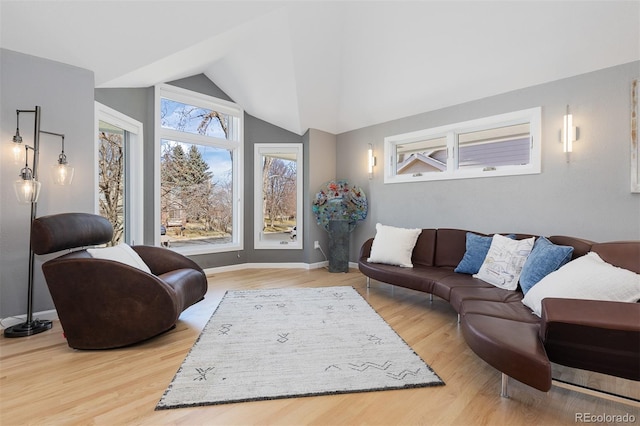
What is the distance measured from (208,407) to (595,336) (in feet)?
6.52

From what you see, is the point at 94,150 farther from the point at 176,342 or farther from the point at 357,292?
the point at 357,292

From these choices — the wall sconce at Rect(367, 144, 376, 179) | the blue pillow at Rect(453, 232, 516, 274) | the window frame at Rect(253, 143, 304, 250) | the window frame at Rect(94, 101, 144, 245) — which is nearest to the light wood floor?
the blue pillow at Rect(453, 232, 516, 274)

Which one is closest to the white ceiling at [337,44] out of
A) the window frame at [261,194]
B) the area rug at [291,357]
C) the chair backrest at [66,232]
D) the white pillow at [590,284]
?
the window frame at [261,194]

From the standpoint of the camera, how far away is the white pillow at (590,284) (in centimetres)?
170

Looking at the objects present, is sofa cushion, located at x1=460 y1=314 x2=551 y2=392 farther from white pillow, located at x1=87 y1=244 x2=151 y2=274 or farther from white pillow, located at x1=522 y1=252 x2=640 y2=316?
white pillow, located at x1=87 y1=244 x2=151 y2=274

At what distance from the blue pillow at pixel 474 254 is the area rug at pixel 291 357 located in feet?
3.63

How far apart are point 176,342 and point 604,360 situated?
2.73 metres

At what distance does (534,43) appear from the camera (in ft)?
9.39

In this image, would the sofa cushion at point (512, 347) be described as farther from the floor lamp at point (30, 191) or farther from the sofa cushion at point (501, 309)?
the floor lamp at point (30, 191)

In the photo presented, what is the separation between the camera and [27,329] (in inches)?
95.4

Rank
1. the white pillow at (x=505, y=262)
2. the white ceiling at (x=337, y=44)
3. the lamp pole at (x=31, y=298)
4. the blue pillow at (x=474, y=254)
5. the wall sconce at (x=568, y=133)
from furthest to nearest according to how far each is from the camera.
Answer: the blue pillow at (x=474, y=254) < the wall sconce at (x=568, y=133) < the white pillow at (x=505, y=262) < the white ceiling at (x=337, y=44) < the lamp pole at (x=31, y=298)

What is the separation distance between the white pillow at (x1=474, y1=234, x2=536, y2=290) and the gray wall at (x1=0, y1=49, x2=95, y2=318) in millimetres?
4068

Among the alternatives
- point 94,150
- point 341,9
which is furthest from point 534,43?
point 94,150

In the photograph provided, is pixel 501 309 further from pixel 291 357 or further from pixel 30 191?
pixel 30 191
